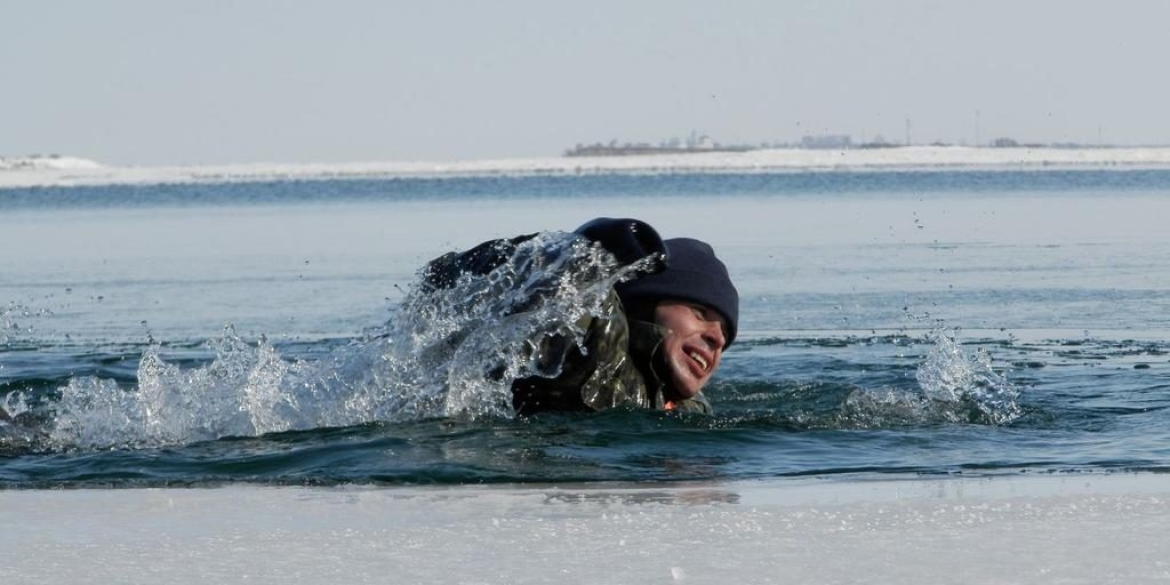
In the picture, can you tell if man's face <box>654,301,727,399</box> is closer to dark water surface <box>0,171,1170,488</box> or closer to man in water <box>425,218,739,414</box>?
man in water <box>425,218,739,414</box>

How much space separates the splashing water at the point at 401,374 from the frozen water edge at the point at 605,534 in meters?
1.47

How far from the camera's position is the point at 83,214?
45.5 meters

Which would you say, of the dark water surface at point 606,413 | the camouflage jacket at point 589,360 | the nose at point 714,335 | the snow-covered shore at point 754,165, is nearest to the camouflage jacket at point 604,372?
the camouflage jacket at point 589,360

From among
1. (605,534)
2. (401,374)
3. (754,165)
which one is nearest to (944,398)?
(401,374)

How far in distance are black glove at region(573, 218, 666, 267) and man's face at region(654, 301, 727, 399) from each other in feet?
0.73

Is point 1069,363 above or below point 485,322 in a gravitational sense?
below

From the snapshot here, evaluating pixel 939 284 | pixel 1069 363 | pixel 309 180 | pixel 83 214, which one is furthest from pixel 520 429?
pixel 309 180

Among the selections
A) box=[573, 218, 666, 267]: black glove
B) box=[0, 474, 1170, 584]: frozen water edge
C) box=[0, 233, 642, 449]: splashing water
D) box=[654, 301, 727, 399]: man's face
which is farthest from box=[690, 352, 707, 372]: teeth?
box=[0, 474, 1170, 584]: frozen water edge

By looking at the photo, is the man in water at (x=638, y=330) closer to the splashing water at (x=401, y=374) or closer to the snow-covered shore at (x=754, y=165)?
the splashing water at (x=401, y=374)

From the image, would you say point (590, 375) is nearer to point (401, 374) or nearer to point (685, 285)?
point (685, 285)

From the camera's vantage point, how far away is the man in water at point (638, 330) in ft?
24.5

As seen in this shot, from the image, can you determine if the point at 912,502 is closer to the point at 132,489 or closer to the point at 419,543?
the point at 419,543

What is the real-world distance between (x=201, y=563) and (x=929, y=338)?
8.58m

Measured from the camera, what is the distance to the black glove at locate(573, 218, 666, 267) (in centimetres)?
744
